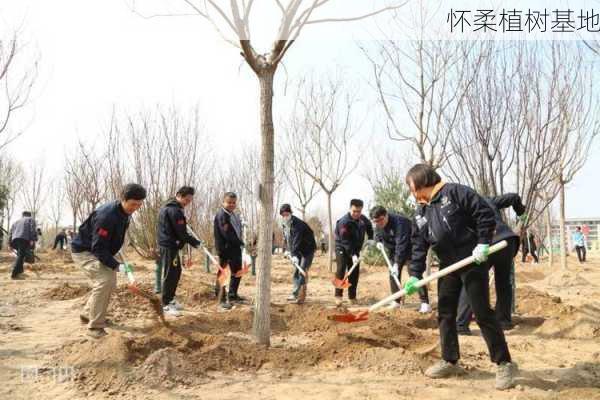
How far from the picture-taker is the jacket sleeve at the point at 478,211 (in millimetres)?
3451

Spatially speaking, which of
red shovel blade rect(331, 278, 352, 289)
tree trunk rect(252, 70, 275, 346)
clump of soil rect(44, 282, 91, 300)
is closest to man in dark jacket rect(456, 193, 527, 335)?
tree trunk rect(252, 70, 275, 346)

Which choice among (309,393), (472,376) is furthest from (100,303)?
(472,376)

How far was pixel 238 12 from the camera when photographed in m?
4.02

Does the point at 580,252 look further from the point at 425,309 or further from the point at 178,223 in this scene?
the point at 178,223

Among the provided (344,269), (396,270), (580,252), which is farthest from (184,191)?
(580,252)

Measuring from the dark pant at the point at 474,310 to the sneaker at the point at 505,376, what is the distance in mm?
47

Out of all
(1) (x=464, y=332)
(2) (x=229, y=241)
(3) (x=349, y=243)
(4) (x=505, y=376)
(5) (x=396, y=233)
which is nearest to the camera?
(4) (x=505, y=376)

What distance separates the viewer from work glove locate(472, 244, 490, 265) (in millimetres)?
3328

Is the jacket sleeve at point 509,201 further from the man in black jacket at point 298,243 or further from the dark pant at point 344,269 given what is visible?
the man in black jacket at point 298,243

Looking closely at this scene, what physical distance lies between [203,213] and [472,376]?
1502 centimetres

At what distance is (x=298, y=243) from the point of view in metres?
7.72

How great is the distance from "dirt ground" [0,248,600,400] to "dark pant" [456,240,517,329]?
22 cm

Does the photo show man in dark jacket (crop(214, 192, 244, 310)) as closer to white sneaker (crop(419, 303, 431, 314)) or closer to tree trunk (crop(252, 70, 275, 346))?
white sneaker (crop(419, 303, 431, 314))

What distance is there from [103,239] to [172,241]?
5.36 feet
